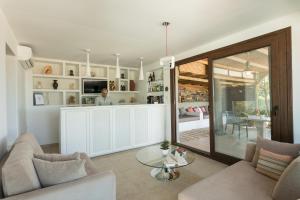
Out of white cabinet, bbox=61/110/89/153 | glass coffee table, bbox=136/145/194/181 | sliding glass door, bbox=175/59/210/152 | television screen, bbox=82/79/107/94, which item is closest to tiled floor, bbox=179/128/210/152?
sliding glass door, bbox=175/59/210/152

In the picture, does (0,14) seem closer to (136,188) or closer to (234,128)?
(136,188)

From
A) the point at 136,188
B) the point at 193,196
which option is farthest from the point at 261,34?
the point at 136,188

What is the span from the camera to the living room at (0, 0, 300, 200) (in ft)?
5.22

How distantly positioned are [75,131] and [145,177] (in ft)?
6.11

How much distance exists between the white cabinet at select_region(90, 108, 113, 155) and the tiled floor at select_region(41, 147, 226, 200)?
0.22 m

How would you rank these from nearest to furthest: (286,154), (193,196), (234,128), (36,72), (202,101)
Answer: (193,196) → (286,154) → (234,128) → (36,72) → (202,101)

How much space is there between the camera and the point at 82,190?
1.42 metres

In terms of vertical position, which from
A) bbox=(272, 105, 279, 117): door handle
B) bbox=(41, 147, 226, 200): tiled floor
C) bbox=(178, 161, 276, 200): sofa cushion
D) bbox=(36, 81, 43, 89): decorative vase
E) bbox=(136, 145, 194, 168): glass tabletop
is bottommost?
bbox=(41, 147, 226, 200): tiled floor

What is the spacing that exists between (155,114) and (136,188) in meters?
2.53

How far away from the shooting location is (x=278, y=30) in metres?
2.53

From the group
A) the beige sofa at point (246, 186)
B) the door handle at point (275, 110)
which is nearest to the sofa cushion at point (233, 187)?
the beige sofa at point (246, 186)

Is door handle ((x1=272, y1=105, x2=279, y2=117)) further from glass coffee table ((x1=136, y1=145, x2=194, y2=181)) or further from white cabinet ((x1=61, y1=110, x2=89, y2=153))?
white cabinet ((x1=61, y1=110, x2=89, y2=153))

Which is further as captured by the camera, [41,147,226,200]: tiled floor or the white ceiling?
[41,147,226,200]: tiled floor

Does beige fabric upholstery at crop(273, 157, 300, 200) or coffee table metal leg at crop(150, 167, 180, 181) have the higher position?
beige fabric upholstery at crop(273, 157, 300, 200)
